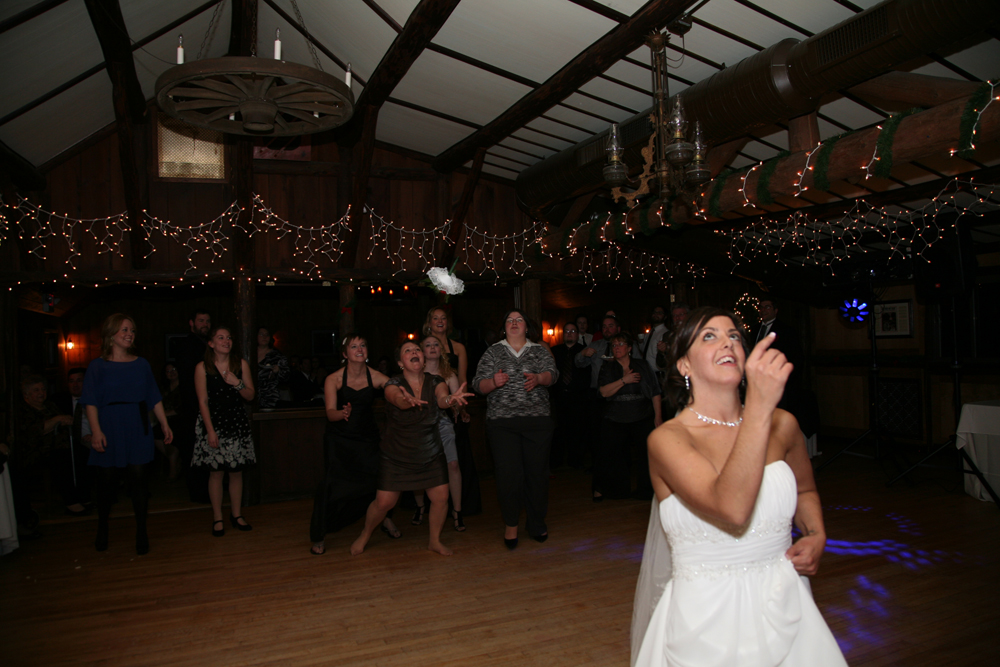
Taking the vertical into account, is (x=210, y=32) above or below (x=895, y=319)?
above

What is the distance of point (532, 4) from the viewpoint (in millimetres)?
4156

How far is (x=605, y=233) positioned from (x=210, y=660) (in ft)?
15.9

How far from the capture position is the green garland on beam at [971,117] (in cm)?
319

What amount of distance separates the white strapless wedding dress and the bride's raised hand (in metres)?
0.36

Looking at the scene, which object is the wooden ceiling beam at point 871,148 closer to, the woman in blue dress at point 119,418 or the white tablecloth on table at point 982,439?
the white tablecloth on table at point 982,439

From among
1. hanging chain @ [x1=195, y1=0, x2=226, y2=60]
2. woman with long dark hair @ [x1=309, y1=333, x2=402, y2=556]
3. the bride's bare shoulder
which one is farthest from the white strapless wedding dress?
hanging chain @ [x1=195, y1=0, x2=226, y2=60]

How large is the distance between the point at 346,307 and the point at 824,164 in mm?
4621

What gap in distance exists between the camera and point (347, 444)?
14.0 ft

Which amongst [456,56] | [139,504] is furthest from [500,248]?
[139,504]

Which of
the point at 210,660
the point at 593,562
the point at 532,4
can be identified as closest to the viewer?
the point at 210,660

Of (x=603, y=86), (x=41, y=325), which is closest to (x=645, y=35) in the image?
(x=603, y=86)

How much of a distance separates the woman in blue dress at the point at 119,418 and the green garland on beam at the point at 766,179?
434cm

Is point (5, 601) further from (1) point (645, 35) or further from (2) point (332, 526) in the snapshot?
(1) point (645, 35)

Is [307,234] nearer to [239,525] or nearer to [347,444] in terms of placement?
[239,525]
